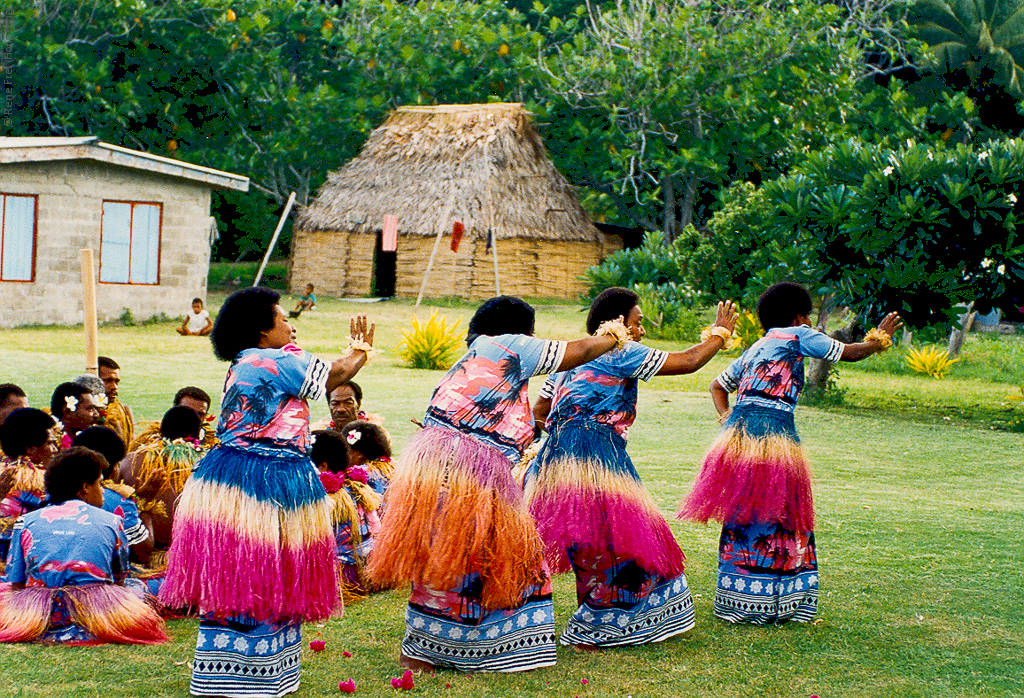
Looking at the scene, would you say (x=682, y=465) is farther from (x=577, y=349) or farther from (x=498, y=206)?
(x=498, y=206)

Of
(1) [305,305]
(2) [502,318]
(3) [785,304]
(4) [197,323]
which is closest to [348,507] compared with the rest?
(2) [502,318]

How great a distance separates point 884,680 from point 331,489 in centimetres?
250

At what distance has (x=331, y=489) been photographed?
17.4ft

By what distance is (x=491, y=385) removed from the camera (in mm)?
4289

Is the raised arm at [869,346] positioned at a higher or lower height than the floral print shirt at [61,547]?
higher

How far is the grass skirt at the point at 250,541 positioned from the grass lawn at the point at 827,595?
480mm

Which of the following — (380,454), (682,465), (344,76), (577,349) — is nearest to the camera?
(577,349)

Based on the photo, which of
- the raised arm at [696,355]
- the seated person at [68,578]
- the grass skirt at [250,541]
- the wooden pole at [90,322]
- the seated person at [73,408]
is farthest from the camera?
the wooden pole at [90,322]

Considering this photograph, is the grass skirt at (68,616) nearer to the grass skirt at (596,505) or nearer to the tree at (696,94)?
the grass skirt at (596,505)

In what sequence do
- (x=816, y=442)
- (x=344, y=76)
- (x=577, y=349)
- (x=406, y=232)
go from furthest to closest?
(x=344, y=76) → (x=406, y=232) → (x=816, y=442) → (x=577, y=349)

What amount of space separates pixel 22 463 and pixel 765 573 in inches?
130

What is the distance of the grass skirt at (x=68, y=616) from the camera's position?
4535 mm

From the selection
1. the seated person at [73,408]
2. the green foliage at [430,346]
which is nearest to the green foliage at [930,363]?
the green foliage at [430,346]

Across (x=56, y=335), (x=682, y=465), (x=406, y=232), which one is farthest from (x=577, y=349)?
(x=406, y=232)
